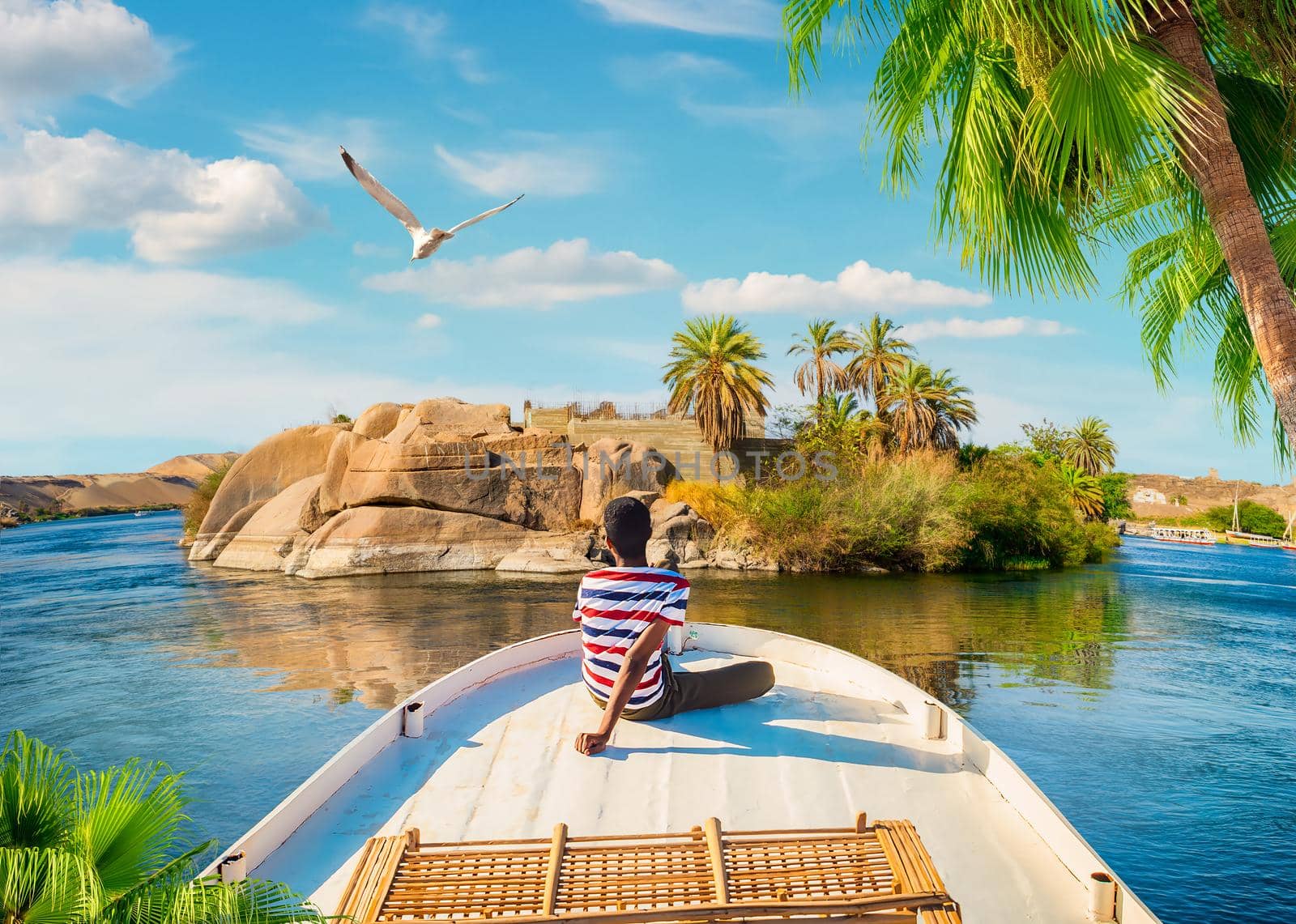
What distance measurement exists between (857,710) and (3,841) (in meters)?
4.35

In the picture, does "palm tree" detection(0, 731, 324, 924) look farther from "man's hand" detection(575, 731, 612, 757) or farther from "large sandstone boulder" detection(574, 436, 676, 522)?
"large sandstone boulder" detection(574, 436, 676, 522)

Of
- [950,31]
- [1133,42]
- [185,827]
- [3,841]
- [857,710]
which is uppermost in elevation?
[950,31]

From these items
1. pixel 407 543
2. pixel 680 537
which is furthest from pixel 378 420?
pixel 680 537

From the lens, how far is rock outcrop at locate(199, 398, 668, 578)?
96.0ft

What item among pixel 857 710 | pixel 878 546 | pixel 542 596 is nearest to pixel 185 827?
pixel 857 710

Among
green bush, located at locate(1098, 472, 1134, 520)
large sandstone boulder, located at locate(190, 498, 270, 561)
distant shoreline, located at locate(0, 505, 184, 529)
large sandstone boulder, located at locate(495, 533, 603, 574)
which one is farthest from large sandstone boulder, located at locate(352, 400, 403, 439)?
distant shoreline, located at locate(0, 505, 184, 529)

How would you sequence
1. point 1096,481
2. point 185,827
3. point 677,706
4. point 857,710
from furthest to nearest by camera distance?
point 1096,481
point 185,827
point 857,710
point 677,706

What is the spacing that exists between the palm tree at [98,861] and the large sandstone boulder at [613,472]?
29.7 m

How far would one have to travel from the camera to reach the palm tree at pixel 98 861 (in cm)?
180

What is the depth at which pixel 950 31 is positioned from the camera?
714cm

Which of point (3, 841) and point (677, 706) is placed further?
Result: point (677, 706)

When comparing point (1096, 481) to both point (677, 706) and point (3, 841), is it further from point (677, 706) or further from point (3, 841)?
point (3, 841)

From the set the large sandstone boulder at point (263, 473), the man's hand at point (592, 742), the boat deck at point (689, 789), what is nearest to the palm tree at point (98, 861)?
the boat deck at point (689, 789)

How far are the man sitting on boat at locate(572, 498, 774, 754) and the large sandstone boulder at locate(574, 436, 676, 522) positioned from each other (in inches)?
1068
